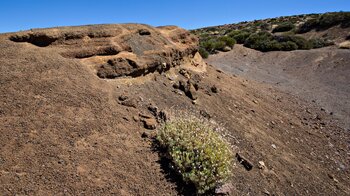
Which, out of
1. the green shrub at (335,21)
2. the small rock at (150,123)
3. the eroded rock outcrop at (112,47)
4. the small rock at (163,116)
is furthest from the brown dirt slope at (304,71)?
the green shrub at (335,21)

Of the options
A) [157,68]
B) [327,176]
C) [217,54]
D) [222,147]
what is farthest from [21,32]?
[217,54]

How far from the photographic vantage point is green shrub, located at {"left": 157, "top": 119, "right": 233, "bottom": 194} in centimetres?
495

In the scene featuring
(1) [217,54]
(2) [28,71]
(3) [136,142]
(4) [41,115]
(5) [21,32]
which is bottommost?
(1) [217,54]

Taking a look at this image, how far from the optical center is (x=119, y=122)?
593cm

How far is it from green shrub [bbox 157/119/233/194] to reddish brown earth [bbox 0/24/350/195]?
0.83ft

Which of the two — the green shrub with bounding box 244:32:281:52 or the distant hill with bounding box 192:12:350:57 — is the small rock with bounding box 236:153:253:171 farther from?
the green shrub with bounding box 244:32:281:52

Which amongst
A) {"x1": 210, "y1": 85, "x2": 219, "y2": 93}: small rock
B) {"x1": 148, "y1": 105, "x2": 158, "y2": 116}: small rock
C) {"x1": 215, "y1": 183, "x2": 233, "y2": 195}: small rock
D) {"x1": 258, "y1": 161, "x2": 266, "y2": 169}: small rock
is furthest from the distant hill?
{"x1": 215, "y1": 183, "x2": 233, "y2": 195}: small rock

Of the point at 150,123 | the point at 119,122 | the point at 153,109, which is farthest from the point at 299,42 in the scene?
the point at 119,122

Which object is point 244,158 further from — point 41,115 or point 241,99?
point 241,99

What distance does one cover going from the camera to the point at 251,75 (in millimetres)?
19062

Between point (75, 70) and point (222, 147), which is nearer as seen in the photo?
point (222, 147)

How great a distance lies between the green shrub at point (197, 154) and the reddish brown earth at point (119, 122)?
252mm

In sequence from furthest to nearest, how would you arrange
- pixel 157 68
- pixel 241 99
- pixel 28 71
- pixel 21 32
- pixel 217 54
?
pixel 217 54 → pixel 241 99 → pixel 157 68 → pixel 21 32 → pixel 28 71

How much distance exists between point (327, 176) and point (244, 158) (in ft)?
7.56
